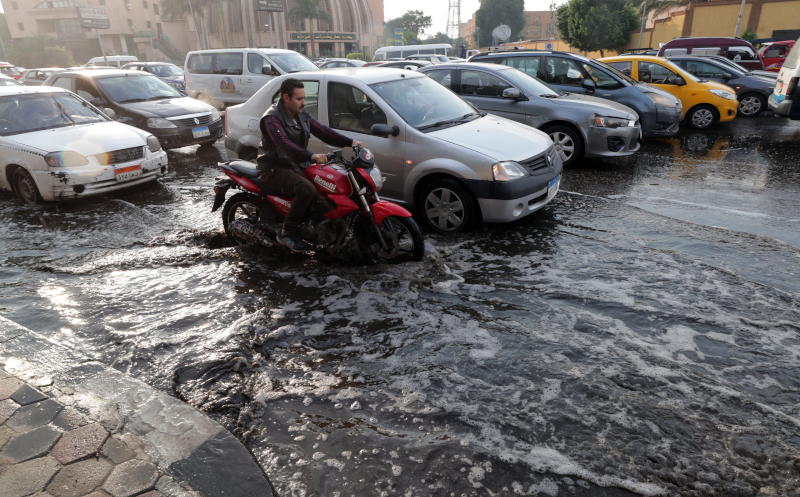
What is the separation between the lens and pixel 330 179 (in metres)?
4.87

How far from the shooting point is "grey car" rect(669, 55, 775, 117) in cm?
1354

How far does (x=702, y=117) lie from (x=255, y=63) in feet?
36.2

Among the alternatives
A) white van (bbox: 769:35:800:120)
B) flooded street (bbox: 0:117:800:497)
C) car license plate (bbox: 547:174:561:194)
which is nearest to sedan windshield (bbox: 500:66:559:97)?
flooded street (bbox: 0:117:800:497)

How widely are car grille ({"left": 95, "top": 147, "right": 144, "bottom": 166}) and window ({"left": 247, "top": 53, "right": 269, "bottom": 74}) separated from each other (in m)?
6.46

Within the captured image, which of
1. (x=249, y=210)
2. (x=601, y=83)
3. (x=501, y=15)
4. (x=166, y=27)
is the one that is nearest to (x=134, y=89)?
(x=249, y=210)

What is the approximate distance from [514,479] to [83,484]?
2106 mm

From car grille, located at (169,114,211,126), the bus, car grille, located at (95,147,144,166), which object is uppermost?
the bus

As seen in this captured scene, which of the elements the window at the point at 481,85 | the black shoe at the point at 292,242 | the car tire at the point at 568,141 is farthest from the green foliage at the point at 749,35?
the black shoe at the point at 292,242

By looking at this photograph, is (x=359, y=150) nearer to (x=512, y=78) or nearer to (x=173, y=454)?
(x=173, y=454)

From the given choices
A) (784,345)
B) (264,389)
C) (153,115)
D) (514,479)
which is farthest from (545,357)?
(153,115)

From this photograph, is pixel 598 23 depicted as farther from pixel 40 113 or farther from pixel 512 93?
pixel 40 113

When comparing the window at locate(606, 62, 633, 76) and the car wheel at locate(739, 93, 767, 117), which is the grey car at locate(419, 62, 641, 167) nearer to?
the window at locate(606, 62, 633, 76)

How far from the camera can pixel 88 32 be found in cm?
6028

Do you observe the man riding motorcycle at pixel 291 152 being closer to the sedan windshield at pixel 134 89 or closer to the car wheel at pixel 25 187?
the car wheel at pixel 25 187
